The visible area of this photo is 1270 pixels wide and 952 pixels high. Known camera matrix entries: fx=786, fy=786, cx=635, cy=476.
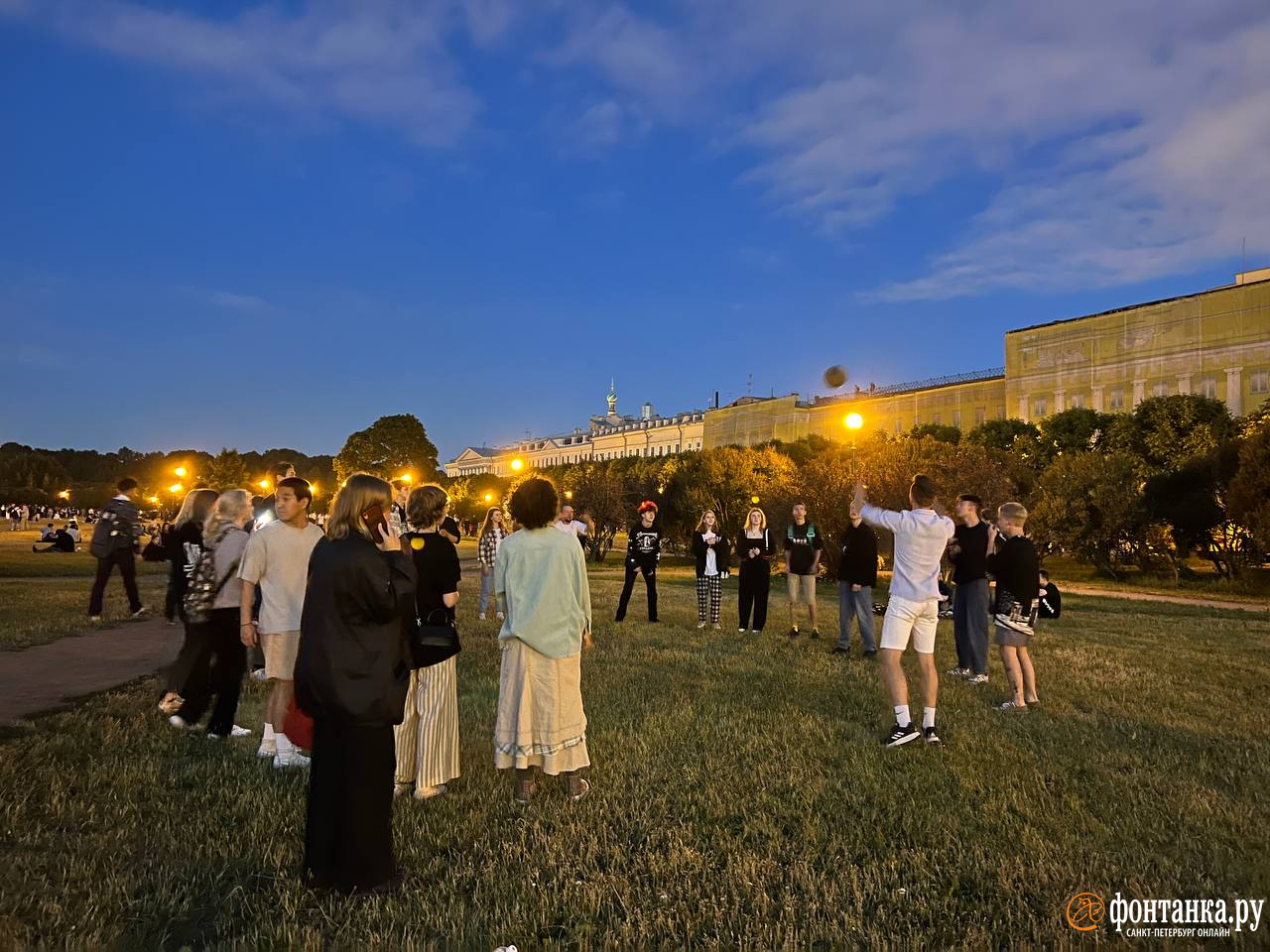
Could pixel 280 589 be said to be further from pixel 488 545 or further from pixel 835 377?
pixel 835 377

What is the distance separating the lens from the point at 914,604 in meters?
6.81

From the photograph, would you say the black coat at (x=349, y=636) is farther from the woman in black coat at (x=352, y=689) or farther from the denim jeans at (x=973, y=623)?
the denim jeans at (x=973, y=623)

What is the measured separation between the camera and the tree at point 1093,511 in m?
34.2

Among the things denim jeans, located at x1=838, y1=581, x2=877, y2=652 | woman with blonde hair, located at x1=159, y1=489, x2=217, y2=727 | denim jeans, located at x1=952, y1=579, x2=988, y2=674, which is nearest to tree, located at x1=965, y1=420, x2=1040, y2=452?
denim jeans, located at x1=838, y1=581, x2=877, y2=652

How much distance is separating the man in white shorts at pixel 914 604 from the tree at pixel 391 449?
215 feet

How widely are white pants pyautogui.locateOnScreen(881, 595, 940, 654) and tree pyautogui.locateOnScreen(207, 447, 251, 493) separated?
72.6 metres

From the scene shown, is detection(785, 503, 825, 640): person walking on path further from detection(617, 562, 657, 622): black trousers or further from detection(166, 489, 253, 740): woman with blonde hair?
detection(166, 489, 253, 740): woman with blonde hair

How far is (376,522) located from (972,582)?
26.5 feet

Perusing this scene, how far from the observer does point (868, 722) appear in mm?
7352

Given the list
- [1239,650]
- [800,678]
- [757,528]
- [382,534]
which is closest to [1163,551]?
[1239,650]

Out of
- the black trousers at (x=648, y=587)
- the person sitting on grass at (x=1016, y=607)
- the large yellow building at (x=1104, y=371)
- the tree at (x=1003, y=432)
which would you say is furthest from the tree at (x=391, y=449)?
the person sitting on grass at (x=1016, y=607)

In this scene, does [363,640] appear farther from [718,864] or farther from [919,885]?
[919,885]

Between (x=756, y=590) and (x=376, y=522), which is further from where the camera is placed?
(x=756, y=590)

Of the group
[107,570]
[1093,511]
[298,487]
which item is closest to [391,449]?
[1093,511]
